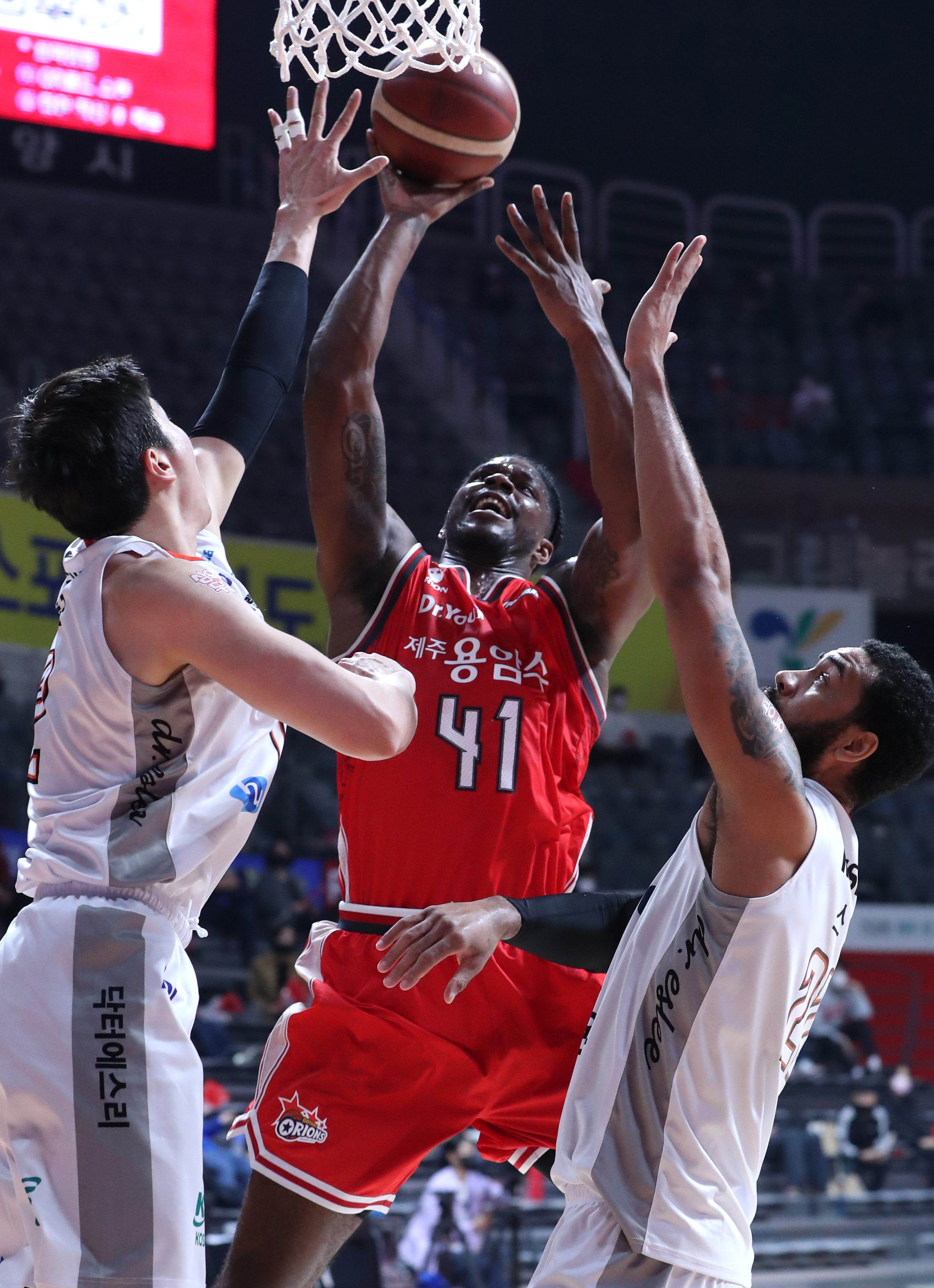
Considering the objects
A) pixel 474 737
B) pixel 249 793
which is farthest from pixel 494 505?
pixel 249 793

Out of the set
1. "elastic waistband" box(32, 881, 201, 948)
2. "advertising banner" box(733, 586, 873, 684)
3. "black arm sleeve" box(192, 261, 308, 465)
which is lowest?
"advertising banner" box(733, 586, 873, 684)

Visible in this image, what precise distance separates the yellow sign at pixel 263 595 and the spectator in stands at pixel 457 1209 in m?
3.77

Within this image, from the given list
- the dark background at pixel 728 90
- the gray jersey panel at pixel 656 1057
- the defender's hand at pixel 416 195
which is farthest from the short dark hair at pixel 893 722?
the dark background at pixel 728 90

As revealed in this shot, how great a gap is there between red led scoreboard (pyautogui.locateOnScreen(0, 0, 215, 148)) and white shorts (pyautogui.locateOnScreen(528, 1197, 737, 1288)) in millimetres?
8537

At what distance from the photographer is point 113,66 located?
951cm

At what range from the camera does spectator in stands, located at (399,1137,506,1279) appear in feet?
24.3

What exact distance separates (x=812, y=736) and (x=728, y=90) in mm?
17702

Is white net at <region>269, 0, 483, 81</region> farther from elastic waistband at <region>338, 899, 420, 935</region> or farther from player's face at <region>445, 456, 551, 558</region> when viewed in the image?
elastic waistband at <region>338, 899, 420, 935</region>

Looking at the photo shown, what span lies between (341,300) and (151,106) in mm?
6988

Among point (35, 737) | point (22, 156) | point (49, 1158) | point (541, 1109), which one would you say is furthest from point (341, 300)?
point (22, 156)

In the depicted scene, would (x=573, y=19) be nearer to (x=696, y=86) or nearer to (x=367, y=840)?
(x=696, y=86)

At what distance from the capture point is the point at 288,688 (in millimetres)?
2182

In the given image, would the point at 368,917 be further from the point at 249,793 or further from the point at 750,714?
the point at 750,714

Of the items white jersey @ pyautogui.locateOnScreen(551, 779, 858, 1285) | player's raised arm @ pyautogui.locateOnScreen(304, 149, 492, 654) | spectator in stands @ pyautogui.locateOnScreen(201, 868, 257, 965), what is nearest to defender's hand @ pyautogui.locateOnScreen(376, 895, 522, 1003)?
white jersey @ pyautogui.locateOnScreen(551, 779, 858, 1285)
